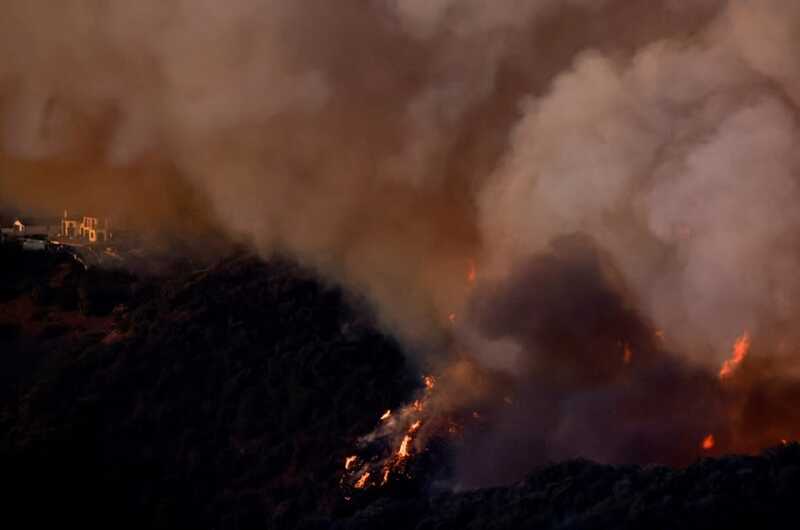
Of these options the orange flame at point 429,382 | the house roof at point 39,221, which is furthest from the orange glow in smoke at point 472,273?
the house roof at point 39,221

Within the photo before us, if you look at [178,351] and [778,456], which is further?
[178,351]

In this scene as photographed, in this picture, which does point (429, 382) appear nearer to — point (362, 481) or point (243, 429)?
point (362, 481)

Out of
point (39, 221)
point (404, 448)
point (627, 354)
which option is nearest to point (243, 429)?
Result: point (404, 448)

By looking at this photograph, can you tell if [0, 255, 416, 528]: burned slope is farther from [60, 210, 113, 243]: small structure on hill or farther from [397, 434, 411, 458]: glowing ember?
[60, 210, 113, 243]: small structure on hill

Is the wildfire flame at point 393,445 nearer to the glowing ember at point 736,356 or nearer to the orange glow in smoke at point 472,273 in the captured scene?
the orange glow in smoke at point 472,273

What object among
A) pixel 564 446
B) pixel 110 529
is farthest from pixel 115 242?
pixel 564 446

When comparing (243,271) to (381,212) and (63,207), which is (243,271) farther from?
(63,207)

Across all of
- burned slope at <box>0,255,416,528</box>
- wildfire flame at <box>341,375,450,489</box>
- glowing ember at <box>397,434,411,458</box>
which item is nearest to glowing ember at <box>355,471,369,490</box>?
wildfire flame at <box>341,375,450,489</box>
